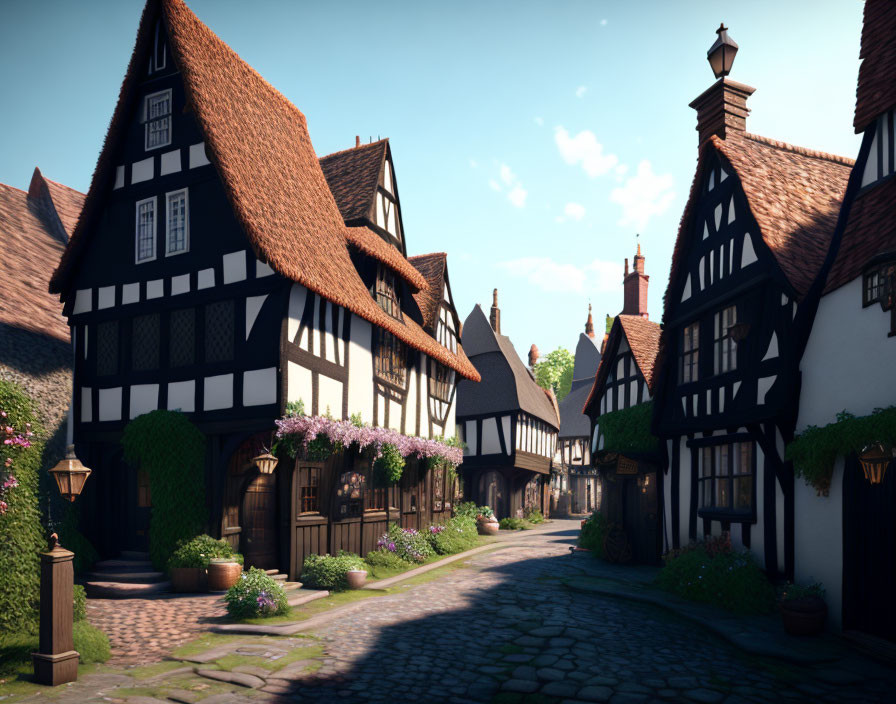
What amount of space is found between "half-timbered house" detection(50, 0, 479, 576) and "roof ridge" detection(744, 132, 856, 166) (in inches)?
356

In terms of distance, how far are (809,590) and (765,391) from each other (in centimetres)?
342

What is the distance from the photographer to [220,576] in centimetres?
1425

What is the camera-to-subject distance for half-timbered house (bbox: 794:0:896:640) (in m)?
10.4

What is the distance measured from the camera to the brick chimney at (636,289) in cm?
2623

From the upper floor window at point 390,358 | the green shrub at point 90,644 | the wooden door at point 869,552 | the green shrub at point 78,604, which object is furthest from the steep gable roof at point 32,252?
the wooden door at point 869,552

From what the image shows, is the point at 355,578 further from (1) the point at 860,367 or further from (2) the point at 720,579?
(1) the point at 860,367

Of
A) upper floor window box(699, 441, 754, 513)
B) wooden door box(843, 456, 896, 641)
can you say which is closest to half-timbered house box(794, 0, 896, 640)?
wooden door box(843, 456, 896, 641)

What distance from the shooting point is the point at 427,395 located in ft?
72.7

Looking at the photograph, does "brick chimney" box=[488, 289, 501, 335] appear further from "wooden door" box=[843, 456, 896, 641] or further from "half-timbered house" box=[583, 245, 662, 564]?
"wooden door" box=[843, 456, 896, 641]

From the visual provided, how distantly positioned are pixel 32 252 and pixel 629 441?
1667 centimetres

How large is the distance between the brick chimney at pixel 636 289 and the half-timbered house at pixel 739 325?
932 cm

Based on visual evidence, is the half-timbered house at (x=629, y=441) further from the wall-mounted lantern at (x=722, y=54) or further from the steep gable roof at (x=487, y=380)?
the steep gable roof at (x=487, y=380)

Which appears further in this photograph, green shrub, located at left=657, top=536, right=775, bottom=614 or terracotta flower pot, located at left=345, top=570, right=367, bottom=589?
terracotta flower pot, located at left=345, top=570, right=367, bottom=589

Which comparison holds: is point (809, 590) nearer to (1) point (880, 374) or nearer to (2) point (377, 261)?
(1) point (880, 374)
